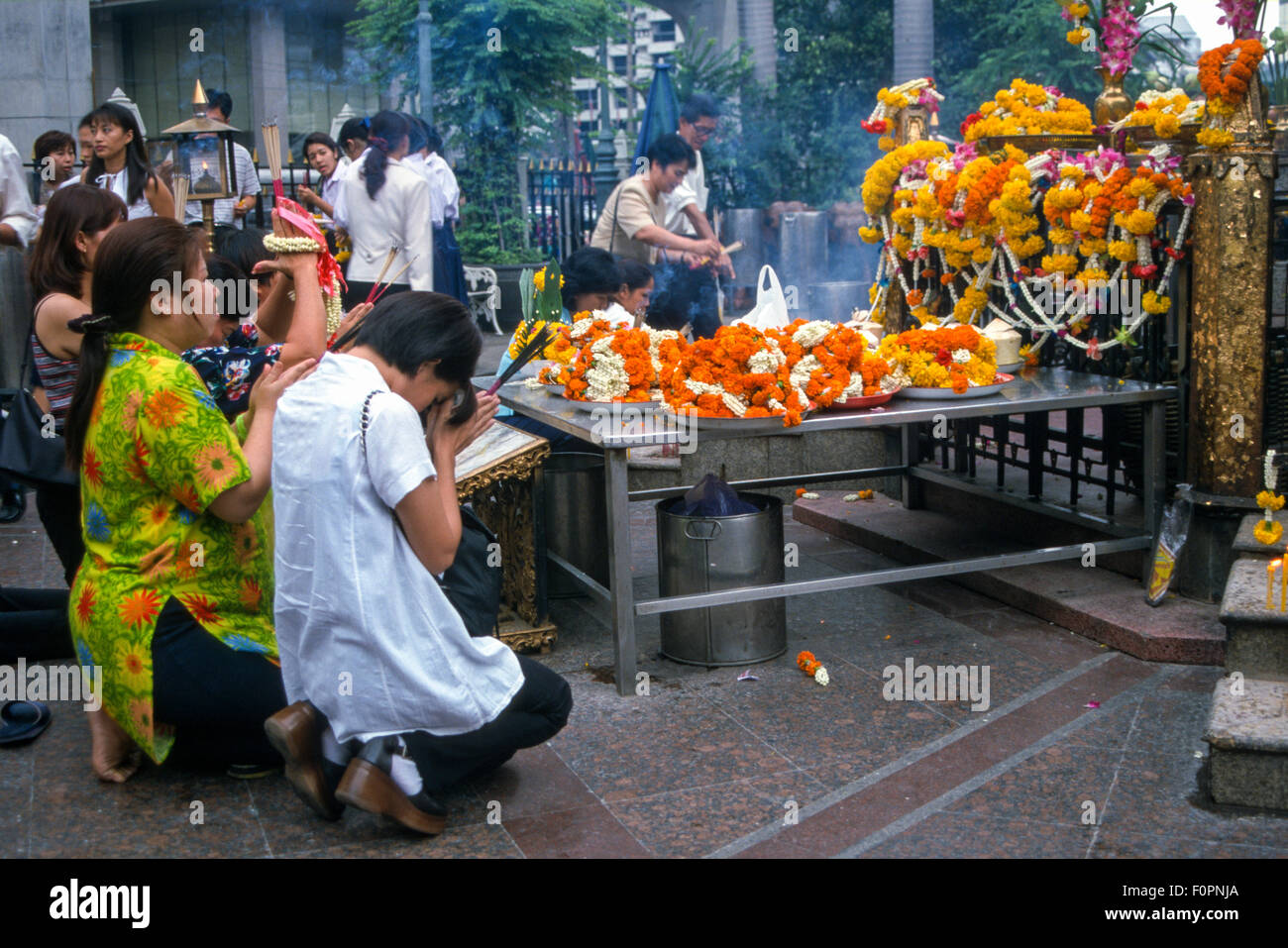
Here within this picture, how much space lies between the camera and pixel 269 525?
3939mm

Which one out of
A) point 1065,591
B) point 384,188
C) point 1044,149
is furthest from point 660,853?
point 384,188

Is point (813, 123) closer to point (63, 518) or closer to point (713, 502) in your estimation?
point (713, 502)

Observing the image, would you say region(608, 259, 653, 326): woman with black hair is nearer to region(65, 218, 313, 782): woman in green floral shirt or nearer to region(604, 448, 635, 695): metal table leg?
region(604, 448, 635, 695): metal table leg

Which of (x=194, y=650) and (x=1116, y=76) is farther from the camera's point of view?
(x=1116, y=76)

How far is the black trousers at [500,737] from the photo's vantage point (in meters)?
3.40

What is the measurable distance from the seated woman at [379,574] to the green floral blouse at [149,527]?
14.5 inches

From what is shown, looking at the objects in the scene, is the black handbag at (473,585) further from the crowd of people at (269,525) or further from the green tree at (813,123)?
the green tree at (813,123)

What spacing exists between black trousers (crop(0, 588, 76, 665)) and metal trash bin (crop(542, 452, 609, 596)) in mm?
1951

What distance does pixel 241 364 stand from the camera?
4.07m

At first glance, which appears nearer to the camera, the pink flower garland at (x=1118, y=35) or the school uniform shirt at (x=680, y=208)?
the pink flower garland at (x=1118, y=35)

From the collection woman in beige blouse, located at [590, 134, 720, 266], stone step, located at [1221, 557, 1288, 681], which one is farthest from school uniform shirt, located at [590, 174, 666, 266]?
stone step, located at [1221, 557, 1288, 681]

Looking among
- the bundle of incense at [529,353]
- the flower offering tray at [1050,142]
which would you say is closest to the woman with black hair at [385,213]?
the bundle of incense at [529,353]
